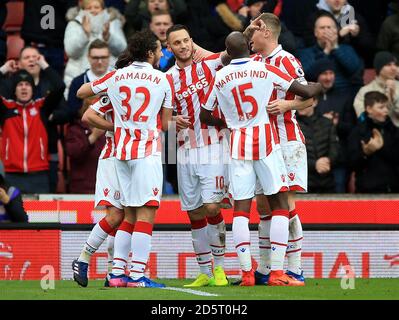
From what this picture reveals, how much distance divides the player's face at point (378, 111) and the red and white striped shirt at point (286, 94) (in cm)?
448

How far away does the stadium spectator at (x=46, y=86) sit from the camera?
18.1 metres

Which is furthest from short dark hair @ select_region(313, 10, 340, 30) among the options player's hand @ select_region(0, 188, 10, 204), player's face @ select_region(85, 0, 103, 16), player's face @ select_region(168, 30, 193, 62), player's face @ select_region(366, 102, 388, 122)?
player's hand @ select_region(0, 188, 10, 204)

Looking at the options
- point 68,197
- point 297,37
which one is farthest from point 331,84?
point 68,197

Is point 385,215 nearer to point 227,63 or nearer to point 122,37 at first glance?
point 227,63

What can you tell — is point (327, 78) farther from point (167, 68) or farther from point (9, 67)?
point (9, 67)

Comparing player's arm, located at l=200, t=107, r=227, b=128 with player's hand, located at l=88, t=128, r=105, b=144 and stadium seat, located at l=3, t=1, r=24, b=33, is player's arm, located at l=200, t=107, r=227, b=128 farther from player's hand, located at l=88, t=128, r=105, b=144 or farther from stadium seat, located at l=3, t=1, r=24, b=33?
stadium seat, located at l=3, t=1, r=24, b=33

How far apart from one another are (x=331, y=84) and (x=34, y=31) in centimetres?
465

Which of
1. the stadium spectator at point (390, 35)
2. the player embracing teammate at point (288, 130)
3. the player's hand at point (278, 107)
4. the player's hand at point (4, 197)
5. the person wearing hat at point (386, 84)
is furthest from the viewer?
the stadium spectator at point (390, 35)

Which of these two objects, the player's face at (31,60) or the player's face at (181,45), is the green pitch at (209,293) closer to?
the player's face at (181,45)

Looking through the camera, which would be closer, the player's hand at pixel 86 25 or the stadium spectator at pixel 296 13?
the player's hand at pixel 86 25

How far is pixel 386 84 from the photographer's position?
18656 mm

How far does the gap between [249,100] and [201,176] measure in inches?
50.3

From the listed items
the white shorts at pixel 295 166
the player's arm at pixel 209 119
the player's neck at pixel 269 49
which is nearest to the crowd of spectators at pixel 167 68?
the player's arm at pixel 209 119

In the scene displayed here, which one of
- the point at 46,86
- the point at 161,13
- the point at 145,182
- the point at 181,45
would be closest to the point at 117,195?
the point at 145,182
